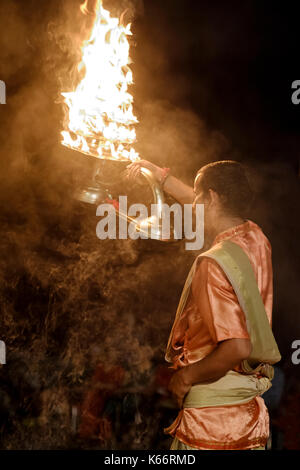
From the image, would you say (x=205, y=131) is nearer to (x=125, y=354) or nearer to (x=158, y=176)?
(x=158, y=176)

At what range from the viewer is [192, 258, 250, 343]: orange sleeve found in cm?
204

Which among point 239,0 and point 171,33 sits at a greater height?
point 239,0

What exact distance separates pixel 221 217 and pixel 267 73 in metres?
2.06

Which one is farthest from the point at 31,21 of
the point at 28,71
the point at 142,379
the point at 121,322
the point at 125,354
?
the point at 142,379

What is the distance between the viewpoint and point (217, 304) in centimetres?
210

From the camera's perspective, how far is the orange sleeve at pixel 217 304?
204 centimetres

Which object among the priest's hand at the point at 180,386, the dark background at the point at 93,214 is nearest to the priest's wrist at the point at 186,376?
the priest's hand at the point at 180,386

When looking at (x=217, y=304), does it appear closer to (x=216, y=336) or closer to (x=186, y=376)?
(x=216, y=336)

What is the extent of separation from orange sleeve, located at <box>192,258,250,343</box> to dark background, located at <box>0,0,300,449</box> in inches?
73.4

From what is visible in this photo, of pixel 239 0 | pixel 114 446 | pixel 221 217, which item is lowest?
pixel 114 446

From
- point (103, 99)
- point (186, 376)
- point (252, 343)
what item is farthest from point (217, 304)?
point (103, 99)

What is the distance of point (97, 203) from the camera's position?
261 centimetres

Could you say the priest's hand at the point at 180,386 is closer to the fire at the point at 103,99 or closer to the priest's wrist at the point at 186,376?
the priest's wrist at the point at 186,376

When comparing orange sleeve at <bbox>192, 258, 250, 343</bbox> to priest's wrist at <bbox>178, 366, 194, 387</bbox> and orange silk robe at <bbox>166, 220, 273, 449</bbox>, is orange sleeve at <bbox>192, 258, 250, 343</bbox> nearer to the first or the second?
orange silk robe at <bbox>166, 220, 273, 449</bbox>
